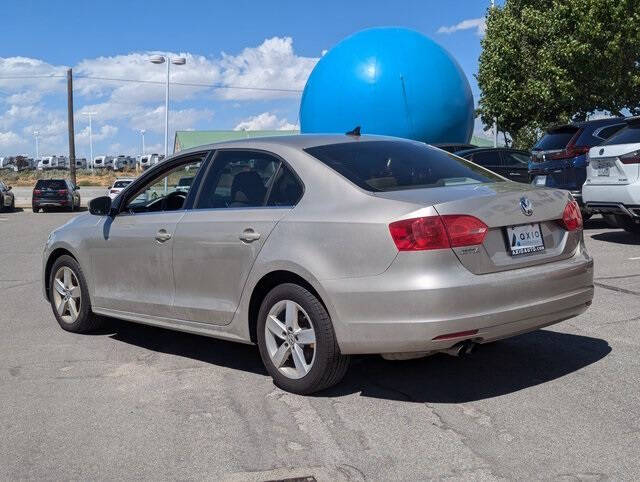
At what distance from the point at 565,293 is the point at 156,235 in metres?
2.89

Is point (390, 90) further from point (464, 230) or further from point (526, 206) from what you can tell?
point (464, 230)

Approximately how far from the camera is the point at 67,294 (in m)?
6.88

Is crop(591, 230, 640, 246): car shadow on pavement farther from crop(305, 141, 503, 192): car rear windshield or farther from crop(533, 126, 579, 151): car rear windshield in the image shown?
crop(305, 141, 503, 192): car rear windshield

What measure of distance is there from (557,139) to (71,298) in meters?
9.59

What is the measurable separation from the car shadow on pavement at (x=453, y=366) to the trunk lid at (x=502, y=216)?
825 millimetres

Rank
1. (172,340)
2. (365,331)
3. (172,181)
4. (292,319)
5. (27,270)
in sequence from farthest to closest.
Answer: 1. (27,270)
2. (172,340)
3. (172,181)
4. (292,319)
5. (365,331)

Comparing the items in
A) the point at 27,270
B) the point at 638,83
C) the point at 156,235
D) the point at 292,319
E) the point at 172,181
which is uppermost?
the point at 638,83

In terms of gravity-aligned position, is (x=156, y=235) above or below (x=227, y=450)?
above

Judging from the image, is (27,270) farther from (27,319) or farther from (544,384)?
(544,384)

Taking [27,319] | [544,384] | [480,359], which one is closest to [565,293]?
[544,384]

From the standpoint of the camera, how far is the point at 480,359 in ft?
18.0

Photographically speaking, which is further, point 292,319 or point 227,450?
point 292,319

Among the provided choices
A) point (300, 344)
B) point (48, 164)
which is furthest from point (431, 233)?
point (48, 164)

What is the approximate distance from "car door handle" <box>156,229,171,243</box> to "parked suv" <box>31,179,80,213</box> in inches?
1211
